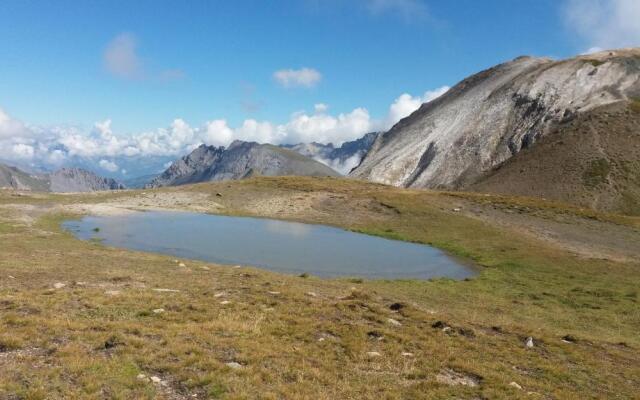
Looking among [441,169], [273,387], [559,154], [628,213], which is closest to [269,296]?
[273,387]

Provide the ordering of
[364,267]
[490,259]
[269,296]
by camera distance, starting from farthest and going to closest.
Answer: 1. [490,259]
2. [364,267]
3. [269,296]

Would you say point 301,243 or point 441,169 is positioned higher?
point 441,169

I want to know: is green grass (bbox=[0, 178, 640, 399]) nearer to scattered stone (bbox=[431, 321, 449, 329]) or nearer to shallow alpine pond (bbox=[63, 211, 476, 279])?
scattered stone (bbox=[431, 321, 449, 329])

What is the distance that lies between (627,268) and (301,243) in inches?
1432

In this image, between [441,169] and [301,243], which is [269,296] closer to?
[301,243]

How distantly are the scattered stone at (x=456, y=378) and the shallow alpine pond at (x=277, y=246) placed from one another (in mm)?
24633

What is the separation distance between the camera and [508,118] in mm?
176625

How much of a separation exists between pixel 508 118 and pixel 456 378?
176 m

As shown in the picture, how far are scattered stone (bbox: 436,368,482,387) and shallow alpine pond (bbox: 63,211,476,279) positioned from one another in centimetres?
2463

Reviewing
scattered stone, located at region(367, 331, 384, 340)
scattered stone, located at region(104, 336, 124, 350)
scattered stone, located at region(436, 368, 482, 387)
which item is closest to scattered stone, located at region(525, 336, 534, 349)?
scattered stone, located at region(436, 368, 482, 387)

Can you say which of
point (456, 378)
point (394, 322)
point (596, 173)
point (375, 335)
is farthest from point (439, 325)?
point (596, 173)

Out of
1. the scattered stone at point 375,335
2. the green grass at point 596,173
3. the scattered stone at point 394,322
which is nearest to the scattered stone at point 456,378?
the scattered stone at point 375,335

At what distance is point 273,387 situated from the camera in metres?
15.4

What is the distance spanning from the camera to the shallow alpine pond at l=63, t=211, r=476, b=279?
153 ft
